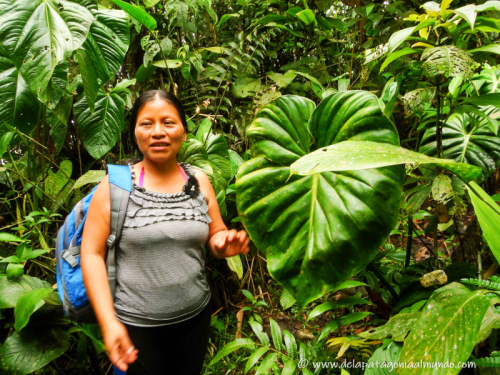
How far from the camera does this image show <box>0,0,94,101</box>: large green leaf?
66 cm

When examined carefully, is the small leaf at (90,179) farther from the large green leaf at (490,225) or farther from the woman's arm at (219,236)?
the large green leaf at (490,225)

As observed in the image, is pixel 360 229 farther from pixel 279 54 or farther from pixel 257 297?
pixel 279 54

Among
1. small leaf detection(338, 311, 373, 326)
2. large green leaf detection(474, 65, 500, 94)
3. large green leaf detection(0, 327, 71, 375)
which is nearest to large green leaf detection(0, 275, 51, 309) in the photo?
large green leaf detection(0, 327, 71, 375)

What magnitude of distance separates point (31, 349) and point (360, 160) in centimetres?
144

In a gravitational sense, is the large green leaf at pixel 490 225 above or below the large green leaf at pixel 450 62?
below

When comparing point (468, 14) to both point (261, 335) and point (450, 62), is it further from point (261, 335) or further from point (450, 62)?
point (261, 335)

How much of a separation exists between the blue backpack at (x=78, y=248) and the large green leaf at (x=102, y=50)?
0.22 m

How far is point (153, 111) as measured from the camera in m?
0.96

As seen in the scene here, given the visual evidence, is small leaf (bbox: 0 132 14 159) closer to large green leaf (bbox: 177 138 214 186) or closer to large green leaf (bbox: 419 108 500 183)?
large green leaf (bbox: 177 138 214 186)

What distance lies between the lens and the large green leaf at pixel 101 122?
134 cm

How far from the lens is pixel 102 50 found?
938mm

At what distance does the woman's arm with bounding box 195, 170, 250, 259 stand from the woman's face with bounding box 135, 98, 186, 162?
167 millimetres

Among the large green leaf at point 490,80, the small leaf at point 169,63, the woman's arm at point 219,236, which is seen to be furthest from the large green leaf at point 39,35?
the large green leaf at point 490,80

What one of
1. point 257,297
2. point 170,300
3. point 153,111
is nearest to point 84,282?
point 170,300
